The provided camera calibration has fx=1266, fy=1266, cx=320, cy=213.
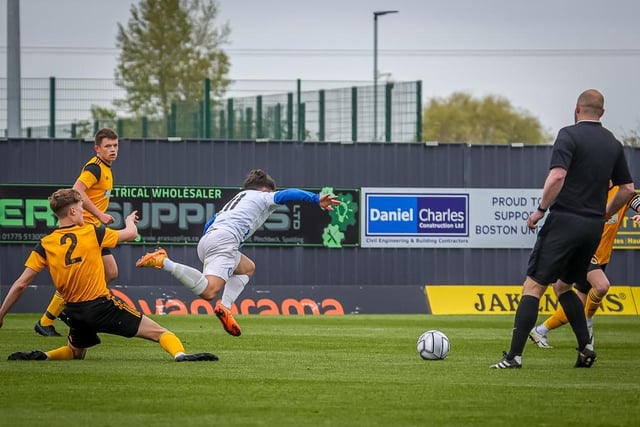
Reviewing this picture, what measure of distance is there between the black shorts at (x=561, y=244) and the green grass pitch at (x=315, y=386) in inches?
36.2

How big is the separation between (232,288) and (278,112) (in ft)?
54.8

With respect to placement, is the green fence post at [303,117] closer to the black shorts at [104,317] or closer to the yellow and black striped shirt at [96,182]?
the yellow and black striped shirt at [96,182]

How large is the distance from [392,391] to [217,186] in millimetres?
19446

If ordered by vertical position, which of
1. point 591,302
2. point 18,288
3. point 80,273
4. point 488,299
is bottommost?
point 488,299

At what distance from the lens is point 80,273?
11555mm

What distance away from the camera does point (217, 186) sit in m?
28.9

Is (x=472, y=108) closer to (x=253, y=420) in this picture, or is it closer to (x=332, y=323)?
(x=332, y=323)

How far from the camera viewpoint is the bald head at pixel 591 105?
455 inches

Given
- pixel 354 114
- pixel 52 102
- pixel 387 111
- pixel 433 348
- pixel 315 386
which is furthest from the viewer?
pixel 387 111

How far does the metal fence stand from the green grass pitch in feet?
49.3

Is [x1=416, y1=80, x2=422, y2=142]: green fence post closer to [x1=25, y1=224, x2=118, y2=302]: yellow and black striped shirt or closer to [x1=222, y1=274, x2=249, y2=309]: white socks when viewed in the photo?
Answer: [x1=222, y1=274, x2=249, y2=309]: white socks

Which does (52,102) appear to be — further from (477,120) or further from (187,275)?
(477,120)

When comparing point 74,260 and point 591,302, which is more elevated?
point 74,260

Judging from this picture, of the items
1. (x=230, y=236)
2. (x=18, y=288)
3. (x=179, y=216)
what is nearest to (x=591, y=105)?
(x=230, y=236)
